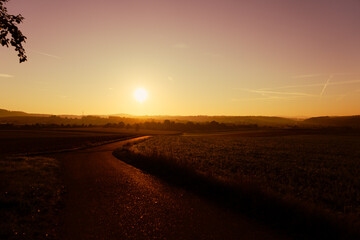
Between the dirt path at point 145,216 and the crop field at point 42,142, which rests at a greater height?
the dirt path at point 145,216

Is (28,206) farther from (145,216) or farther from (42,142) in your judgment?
(42,142)

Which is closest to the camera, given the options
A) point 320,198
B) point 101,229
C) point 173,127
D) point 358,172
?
point 101,229

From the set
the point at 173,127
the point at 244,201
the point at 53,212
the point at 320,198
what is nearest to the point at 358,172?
the point at 320,198

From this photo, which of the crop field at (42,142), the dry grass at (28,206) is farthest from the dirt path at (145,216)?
the crop field at (42,142)

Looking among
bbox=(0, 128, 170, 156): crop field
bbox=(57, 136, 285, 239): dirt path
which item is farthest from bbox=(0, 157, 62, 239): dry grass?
bbox=(0, 128, 170, 156): crop field

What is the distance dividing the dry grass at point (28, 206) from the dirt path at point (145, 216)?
→ 1.70 feet

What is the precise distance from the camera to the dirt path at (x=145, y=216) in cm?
629

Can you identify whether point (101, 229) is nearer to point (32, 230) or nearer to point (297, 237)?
point (32, 230)

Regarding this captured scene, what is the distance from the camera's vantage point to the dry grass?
6211 mm

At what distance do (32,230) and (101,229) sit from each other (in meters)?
2.08

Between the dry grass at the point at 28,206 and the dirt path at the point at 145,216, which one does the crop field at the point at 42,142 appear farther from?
the dirt path at the point at 145,216

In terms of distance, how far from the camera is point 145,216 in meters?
7.64

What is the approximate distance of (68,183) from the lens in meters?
12.5

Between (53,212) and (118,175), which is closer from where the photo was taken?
(53,212)
